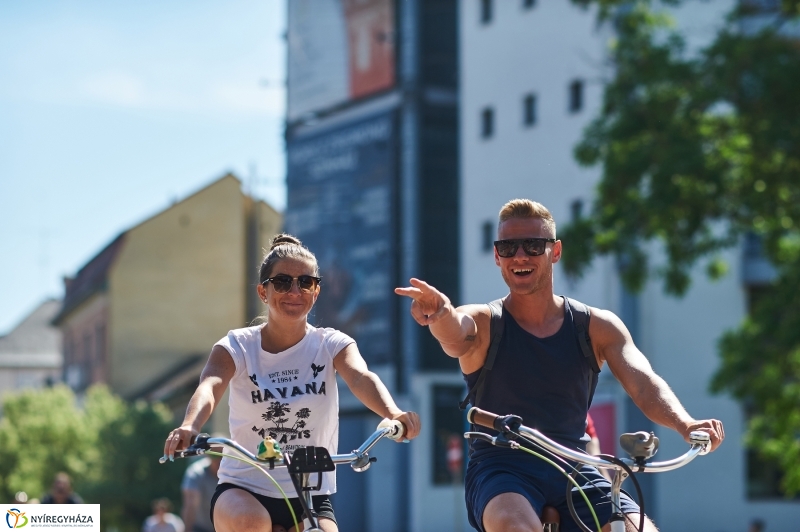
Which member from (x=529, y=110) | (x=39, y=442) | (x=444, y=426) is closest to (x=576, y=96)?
(x=529, y=110)

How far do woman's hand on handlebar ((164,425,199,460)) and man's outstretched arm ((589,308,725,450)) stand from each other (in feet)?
5.60

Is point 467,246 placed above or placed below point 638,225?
above

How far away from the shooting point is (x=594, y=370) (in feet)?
19.8

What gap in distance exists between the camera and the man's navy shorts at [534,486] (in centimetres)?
564

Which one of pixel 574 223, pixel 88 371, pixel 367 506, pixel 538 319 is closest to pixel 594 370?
pixel 538 319

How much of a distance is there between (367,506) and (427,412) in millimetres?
4682

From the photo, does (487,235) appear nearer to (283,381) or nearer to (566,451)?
(283,381)

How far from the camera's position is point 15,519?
5.76 metres

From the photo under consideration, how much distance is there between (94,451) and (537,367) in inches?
1846

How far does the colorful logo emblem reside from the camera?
18.8ft

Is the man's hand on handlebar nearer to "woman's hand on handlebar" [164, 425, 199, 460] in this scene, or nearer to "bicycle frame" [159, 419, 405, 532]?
"bicycle frame" [159, 419, 405, 532]

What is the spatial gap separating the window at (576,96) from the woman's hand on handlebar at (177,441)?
3719 cm

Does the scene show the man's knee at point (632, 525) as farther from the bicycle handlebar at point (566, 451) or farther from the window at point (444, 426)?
the window at point (444, 426)

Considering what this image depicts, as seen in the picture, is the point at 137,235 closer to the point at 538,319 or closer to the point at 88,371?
the point at 88,371
